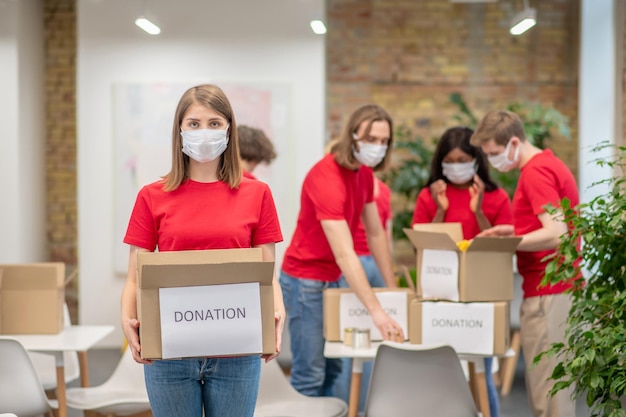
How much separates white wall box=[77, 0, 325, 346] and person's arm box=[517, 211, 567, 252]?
3.46 m

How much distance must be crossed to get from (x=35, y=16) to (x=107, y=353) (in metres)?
2.99

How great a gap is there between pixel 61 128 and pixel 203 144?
573cm

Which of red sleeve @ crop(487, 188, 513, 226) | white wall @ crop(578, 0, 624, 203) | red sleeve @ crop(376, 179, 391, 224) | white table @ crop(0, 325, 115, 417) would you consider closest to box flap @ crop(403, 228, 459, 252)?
red sleeve @ crop(487, 188, 513, 226)

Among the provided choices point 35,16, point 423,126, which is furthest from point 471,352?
point 35,16

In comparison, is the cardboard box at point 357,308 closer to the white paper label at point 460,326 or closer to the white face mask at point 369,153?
the white paper label at point 460,326

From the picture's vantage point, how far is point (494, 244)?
3.23 m

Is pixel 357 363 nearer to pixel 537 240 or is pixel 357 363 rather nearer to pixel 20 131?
pixel 537 240

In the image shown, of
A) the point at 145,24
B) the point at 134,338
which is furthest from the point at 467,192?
the point at 145,24

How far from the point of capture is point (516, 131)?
355 cm

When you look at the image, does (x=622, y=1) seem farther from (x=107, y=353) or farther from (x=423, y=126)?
(x=107, y=353)

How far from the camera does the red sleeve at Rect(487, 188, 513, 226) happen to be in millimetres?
3928

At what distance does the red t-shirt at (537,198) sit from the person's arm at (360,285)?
60 cm

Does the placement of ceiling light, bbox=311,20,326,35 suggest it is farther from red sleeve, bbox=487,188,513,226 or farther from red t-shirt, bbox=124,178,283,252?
red t-shirt, bbox=124,178,283,252

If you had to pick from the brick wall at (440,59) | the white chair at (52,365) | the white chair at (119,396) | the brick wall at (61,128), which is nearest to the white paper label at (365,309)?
the white chair at (119,396)
